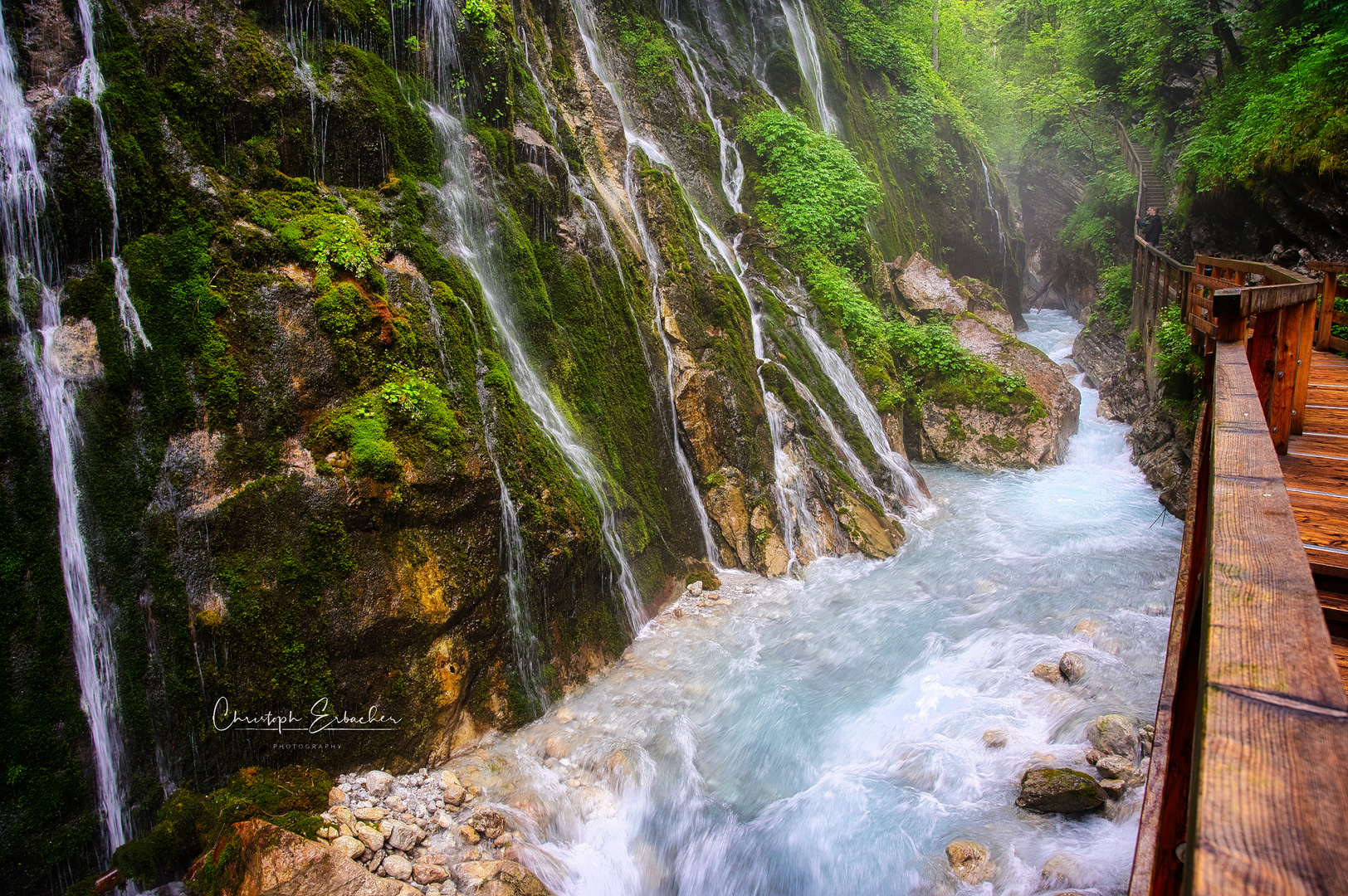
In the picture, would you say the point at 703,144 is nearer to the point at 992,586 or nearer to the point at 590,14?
the point at 590,14

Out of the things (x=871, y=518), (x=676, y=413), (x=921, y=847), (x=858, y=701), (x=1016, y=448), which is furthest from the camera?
(x=1016, y=448)

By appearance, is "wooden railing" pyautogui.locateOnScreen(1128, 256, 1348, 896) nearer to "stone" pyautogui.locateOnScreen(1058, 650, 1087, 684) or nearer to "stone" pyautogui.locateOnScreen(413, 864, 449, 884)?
"stone" pyautogui.locateOnScreen(413, 864, 449, 884)

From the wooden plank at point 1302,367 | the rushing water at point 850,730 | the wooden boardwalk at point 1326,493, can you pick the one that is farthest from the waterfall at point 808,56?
the wooden plank at point 1302,367

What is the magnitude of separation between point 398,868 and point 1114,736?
5.77m

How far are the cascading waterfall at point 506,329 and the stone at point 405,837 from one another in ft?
12.0

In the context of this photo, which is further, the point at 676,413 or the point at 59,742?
the point at 676,413

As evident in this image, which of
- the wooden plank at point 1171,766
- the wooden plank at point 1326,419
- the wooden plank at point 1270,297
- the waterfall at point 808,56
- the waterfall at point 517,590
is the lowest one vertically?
the waterfall at point 517,590

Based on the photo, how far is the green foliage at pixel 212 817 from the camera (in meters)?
4.56

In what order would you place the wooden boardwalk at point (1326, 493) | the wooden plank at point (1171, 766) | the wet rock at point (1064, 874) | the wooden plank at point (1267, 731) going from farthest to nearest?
the wet rock at point (1064, 874) < the wooden boardwalk at point (1326, 493) < the wooden plank at point (1171, 766) < the wooden plank at point (1267, 731)

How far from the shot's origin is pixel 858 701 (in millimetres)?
7309

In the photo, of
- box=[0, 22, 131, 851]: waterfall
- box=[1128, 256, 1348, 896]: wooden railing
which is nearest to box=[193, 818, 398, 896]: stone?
box=[0, 22, 131, 851]: waterfall

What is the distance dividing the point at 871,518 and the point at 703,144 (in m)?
8.58

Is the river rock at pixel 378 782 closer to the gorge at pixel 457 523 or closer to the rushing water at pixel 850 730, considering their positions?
the gorge at pixel 457 523

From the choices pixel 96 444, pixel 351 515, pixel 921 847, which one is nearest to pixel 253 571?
pixel 351 515
